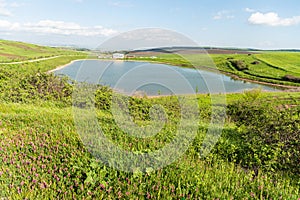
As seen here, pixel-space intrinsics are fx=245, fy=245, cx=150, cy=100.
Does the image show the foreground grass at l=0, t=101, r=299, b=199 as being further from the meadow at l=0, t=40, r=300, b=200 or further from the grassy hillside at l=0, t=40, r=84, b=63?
the grassy hillside at l=0, t=40, r=84, b=63

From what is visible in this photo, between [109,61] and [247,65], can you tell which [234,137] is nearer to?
[109,61]

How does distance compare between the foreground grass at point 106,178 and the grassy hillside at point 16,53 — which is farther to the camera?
the grassy hillside at point 16,53

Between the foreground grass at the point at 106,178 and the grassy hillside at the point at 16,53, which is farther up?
the grassy hillside at the point at 16,53

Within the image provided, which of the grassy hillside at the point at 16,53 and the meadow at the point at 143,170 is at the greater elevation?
the grassy hillside at the point at 16,53

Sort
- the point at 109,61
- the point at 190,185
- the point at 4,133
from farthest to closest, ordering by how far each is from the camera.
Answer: the point at 109,61
the point at 4,133
the point at 190,185

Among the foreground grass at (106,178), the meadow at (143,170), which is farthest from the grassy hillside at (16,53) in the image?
the foreground grass at (106,178)

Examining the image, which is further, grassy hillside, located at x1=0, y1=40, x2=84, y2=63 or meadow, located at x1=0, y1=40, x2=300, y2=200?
grassy hillside, located at x1=0, y1=40, x2=84, y2=63

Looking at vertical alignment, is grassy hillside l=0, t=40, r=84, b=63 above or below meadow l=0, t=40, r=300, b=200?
above

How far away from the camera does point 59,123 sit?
6500 mm

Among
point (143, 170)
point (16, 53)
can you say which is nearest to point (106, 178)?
point (143, 170)

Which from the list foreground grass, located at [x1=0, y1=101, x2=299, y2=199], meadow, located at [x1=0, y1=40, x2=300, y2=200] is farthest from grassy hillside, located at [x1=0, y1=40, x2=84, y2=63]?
foreground grass, located at [x1=0, y1=101, x2=299, y2=199]

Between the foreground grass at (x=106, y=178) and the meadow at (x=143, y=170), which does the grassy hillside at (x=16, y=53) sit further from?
the foreground grass at (x=106, y=178)

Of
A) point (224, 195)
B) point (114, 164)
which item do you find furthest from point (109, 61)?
point (224, 195)

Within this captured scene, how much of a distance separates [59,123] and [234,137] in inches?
190
